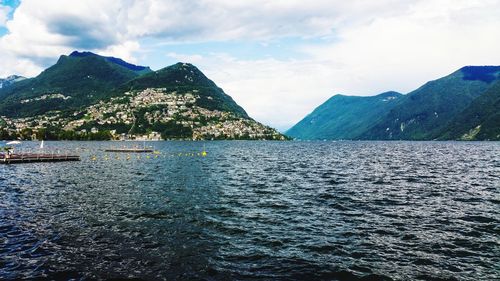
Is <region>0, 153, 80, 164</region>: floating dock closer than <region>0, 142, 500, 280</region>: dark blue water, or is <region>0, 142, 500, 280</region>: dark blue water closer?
<region>0, 142, 500, 280</region>: dark blue water

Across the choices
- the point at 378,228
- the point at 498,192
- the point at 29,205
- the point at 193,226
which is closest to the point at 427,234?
the point at 378,228

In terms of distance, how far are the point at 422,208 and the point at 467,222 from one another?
725 centimetres

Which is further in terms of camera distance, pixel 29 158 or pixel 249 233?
pixel 29 158

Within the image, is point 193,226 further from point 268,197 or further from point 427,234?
point 427,234

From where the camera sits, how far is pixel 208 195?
52.4 m

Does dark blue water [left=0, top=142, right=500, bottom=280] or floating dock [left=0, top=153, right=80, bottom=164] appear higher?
floating dock [left=0, top=153, right=80, bottom=164]

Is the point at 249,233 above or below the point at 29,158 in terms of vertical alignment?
below

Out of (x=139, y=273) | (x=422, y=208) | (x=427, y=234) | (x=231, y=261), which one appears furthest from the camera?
(x=422, y=208)

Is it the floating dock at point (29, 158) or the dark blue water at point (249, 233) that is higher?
the floating dock at point (29, 158)

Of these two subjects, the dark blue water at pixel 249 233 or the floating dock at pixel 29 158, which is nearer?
the dark blue water at pixel 249 233

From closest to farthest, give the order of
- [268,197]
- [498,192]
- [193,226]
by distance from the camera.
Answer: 1. [193,226]
2. [268,197]
3. [498,192]

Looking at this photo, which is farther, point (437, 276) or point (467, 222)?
point (467, 222)

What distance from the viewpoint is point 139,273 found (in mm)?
22250

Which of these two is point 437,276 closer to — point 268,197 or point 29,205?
point 268,197
